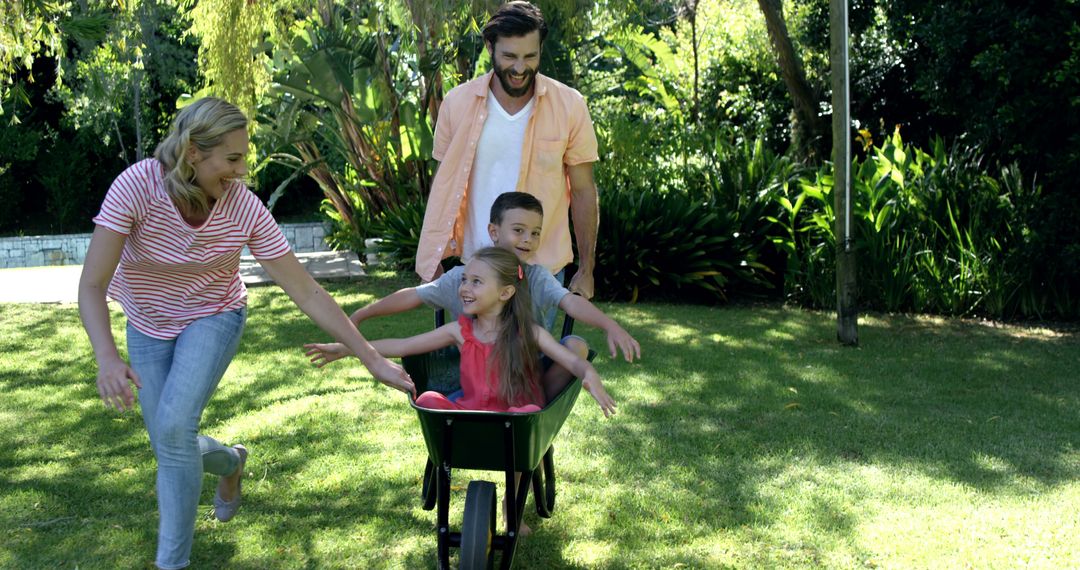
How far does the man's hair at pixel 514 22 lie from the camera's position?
3535 mm

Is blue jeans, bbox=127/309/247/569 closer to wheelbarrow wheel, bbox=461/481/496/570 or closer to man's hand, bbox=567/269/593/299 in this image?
wheelbarrow wheel, bbox=461/481/496/570

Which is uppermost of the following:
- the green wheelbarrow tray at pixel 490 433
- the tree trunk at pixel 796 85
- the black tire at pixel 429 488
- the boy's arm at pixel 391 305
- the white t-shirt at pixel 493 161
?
the tree trunk at pixel 796 85

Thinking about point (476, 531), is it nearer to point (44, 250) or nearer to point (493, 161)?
point (493, 161)

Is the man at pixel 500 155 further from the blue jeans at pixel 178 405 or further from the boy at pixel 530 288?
the blue jeans at pixel 178 405

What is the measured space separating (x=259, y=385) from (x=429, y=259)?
291cm

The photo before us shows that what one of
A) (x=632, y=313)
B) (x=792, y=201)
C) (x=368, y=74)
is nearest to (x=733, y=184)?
(x=792, y=201)

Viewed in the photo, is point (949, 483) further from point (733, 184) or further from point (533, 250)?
point (733, 184)

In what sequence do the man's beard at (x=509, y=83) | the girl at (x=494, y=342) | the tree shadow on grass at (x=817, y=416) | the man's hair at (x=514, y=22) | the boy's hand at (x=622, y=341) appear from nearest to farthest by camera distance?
the boy's hand at (x=622, y=341), the girl at (x=494, y=342), the man's hair at (x=514, y=22), the man's beard at (x=509, y=83), the tree shadow on grass at (x=817, y=416)

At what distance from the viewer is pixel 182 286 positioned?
3248 millimetres

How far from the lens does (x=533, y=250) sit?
11.6 feet

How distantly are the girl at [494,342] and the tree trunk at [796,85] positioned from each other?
20.6 ft

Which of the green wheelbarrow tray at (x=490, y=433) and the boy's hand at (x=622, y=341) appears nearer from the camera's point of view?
the green wheelbarrow tray at (x=490, y=433)

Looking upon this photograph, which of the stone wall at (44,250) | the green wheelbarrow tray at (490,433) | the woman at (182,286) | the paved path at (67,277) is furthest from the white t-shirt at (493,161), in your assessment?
the stone wall at (44,250)

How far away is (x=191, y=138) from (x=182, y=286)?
1.70 feet
